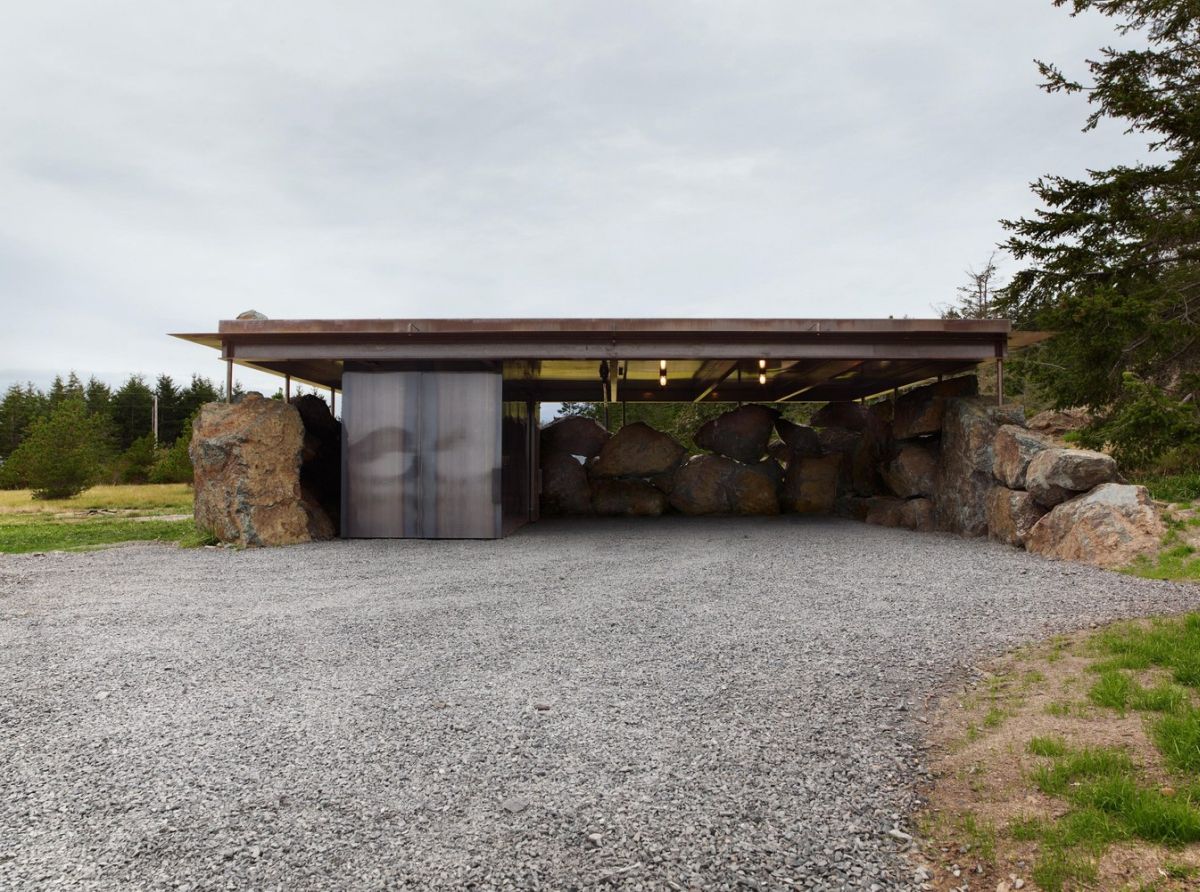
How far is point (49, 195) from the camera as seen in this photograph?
13930 mm

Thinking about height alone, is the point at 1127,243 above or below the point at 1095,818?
above

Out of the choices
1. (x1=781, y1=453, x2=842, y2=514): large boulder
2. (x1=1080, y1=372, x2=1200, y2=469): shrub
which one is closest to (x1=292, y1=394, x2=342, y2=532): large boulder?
(x1=781, y1=453, x2=842, y2=514): large boulder

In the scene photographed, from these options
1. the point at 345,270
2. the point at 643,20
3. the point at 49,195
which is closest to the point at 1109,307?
the point at 643,20

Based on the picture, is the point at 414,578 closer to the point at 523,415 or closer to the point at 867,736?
the point at 867,736

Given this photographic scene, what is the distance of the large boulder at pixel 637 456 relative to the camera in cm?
1300

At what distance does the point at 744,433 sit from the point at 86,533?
1173 centimetres

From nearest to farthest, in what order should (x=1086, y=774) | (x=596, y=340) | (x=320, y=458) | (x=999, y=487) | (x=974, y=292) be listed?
1. (x=1086, y=774)
2. (x=999, y=487)
3. (x=596, y=340)
4. (x=320, y=458)
5. (x=974, y=292)

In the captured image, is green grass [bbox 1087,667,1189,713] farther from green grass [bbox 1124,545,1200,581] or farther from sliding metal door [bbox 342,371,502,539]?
sliding metal door [bbox 342,371,502,539]

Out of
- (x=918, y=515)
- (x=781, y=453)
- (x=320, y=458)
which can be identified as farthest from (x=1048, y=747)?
(x=781, y=453)

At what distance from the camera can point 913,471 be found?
10.0 m

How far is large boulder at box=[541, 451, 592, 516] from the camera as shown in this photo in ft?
42.6

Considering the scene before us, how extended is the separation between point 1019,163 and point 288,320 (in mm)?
14876

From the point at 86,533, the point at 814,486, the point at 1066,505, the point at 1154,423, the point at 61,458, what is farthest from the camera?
the point at 61,458

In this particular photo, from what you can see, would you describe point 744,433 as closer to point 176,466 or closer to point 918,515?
point 918,515
